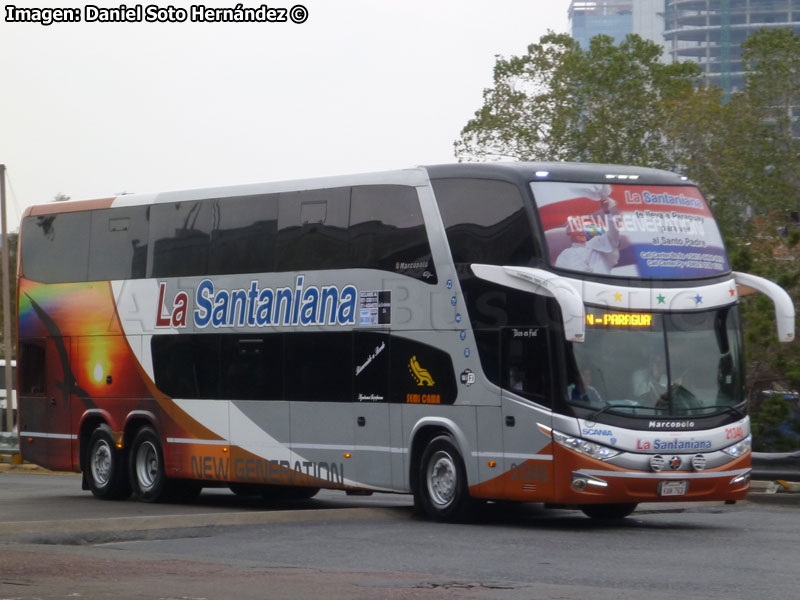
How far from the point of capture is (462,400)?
55.1ft

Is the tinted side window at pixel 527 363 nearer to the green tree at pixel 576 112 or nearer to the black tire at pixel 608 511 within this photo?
the black tire at pixel 608 511

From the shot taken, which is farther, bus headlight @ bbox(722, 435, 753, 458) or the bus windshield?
bus headlight @ bbox(722, 435, 753, 458)

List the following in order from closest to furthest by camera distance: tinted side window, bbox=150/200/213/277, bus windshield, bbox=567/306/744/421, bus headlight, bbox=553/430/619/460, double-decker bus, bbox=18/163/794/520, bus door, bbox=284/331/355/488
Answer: bus headlight, bbox=553/430/619/460, bus windshield, bbox=567/306/744/421, double-decker bus, bbox=18/163/794/520, bus door, bbox=284/331/355/488, tinted side window, bbox=150/200/213/277


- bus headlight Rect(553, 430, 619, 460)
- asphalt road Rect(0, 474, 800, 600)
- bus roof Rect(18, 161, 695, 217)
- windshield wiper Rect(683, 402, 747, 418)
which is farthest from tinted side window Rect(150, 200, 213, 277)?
windshield wiper Rect(683, 402, 747, 418)

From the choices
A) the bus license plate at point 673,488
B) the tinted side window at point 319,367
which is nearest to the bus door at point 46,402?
the tinted side window at point 319,367

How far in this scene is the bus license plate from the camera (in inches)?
612

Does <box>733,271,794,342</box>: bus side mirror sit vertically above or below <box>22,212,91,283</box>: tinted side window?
below

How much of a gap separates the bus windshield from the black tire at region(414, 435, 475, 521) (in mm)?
1895

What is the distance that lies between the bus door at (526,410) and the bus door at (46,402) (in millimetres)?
8873

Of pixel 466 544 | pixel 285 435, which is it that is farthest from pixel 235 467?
pixel 466 544

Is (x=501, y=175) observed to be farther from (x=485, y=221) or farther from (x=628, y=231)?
(x=628, y=231)

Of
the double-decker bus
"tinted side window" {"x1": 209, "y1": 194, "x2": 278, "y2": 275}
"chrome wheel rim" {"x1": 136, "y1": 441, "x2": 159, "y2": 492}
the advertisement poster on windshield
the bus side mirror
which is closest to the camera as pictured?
the double-decker bus

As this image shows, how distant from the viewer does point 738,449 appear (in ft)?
53.1

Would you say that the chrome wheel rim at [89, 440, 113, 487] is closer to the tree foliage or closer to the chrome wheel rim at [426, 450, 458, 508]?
the chrome wheel rim at [426, 450, 458, 508]
